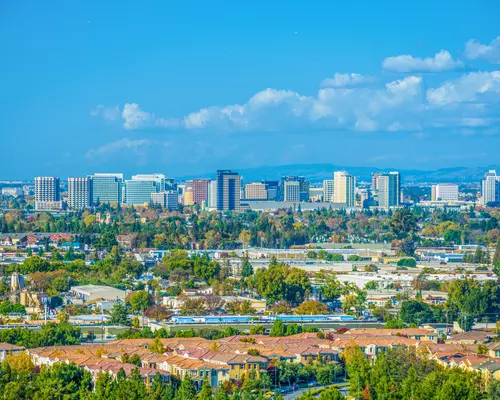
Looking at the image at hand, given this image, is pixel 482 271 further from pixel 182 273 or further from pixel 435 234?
pixel 435 234

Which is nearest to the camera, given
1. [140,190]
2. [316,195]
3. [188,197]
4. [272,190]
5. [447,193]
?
[140,190]

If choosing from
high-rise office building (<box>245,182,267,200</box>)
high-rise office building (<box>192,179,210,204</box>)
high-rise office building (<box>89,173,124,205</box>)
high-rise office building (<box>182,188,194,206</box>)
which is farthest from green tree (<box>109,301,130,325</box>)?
high-rise office building (<box>245,182,267,200</box>)

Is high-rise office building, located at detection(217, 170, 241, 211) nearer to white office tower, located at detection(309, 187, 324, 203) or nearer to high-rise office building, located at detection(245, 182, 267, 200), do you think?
high-rise office building, located at detection(245, 182, 267, 200)

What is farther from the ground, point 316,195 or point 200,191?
point 200,191

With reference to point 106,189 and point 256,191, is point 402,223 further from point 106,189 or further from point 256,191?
point 106,189

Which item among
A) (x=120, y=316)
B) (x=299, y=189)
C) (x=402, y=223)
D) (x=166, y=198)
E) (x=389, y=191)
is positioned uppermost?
(x=299, y=189)

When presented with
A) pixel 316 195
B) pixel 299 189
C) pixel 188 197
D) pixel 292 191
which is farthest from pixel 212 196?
pixel 316 195

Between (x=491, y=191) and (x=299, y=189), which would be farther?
(x=299, y=189)

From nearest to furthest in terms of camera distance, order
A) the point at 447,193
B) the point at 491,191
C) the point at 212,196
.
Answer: the point at 212,196 < the point at 491,191 < the point at 447,193
